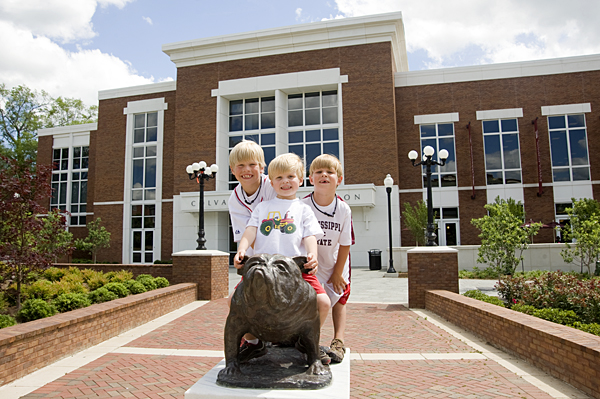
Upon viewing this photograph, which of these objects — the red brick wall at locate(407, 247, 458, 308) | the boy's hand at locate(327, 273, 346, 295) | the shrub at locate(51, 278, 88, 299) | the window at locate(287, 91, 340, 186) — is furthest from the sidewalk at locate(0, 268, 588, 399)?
the window at locate(287, 91, 340, 186)

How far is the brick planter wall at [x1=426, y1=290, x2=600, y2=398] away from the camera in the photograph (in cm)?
441

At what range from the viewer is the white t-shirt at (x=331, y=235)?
3.57m

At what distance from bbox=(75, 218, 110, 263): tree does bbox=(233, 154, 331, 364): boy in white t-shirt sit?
27100 mm

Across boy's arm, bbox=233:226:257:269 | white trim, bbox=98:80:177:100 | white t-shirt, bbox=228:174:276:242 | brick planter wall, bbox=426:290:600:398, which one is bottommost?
brick planter wall, bbox=426:290:600:398

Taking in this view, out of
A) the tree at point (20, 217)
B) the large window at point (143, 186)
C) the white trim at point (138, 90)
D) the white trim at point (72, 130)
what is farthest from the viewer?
the white trim at point (72, 130)

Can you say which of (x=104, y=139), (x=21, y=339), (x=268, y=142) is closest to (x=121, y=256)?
(x=104, y=139)

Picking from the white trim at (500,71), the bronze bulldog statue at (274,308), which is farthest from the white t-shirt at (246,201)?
the white trim at (500,71)

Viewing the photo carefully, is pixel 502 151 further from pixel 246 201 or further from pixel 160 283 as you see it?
pixel 246 201

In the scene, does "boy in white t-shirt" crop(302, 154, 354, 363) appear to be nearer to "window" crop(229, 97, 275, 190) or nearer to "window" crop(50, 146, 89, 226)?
"window" crop(229, 97, 275, 190)

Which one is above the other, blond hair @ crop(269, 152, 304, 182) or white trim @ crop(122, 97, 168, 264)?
white trim @ crop(122, 97, 168, 264)

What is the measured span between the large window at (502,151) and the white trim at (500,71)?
2.77m

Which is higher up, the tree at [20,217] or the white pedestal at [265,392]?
the tree at [20,217]

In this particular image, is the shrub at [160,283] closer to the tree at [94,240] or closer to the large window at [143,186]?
the large window at [143,186]

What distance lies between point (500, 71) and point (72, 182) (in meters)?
30.6
